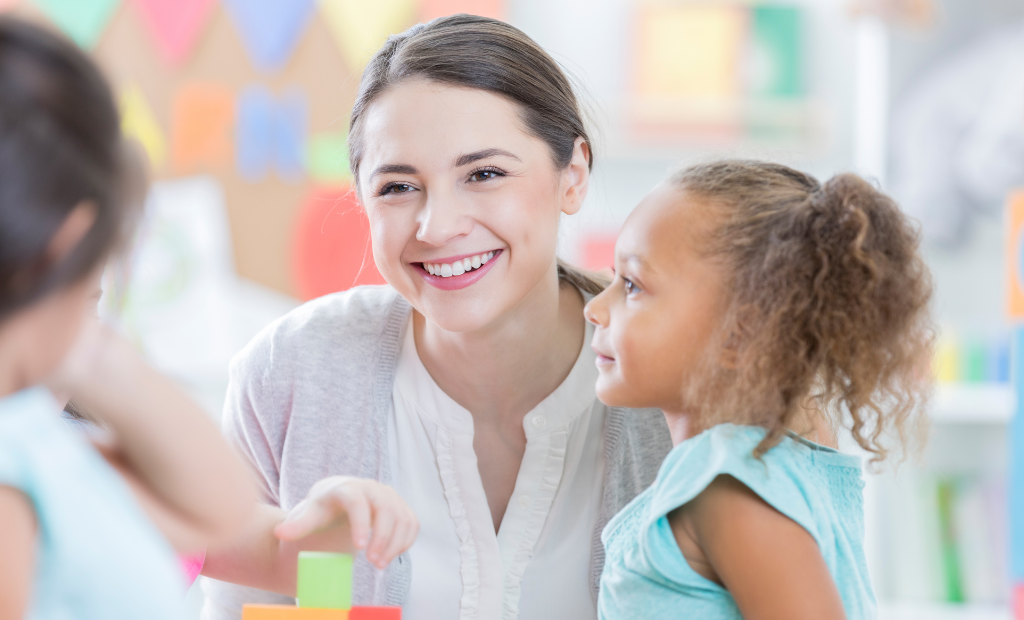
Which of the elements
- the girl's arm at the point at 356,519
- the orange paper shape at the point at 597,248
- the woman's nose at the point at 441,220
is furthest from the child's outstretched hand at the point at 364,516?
the orange paper shape at the point at 597,248

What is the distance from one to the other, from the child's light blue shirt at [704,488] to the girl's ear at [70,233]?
560 mm

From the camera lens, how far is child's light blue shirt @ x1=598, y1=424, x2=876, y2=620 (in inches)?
33.0

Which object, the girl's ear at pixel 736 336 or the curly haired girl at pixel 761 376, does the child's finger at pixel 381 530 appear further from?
the girl's ear at pixel 736 336

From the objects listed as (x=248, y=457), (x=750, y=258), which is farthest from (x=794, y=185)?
(x=248, y=457)

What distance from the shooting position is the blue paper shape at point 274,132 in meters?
2.77

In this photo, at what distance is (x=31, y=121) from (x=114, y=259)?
11cm

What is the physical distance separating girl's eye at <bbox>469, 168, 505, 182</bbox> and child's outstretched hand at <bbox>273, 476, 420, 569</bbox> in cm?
54

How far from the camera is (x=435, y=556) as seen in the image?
129 centimetres

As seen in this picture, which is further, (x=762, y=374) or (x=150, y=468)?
(x=762, y=374)

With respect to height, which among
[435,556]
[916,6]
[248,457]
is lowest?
[435,556]

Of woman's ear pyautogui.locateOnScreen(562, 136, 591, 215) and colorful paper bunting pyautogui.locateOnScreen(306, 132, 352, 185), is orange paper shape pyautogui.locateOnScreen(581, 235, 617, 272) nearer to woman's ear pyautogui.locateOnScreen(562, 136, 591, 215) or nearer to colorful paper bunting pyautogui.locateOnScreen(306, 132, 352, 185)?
colorful paper bunting pyautogui.locateOnScreen(306, 132, 352, 185)

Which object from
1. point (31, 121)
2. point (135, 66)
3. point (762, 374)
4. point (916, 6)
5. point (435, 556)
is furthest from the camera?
point (135, 66)

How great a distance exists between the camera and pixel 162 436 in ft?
1.90

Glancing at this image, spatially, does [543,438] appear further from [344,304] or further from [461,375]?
[344,304]
